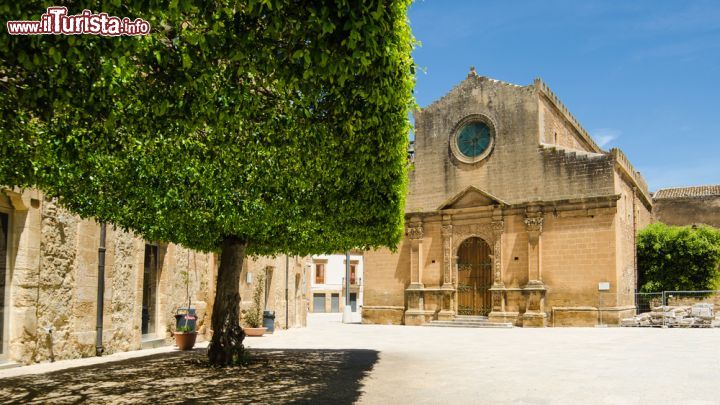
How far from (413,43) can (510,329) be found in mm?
18745

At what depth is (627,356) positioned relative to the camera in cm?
1220

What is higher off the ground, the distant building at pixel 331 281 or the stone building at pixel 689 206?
the stone building at pixel 689 206

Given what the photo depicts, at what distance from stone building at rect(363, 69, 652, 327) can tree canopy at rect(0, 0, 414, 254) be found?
15.8 meters

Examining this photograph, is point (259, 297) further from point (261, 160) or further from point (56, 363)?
point (261, 160)

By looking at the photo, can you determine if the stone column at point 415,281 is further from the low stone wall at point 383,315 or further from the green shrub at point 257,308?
the green shrub at point 257,308

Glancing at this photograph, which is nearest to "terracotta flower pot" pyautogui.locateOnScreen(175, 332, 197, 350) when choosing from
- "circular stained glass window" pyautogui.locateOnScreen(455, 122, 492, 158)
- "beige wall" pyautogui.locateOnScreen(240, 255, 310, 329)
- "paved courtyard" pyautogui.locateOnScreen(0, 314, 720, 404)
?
"paved courtyard" pyautogui.locateOnScreen(0, 314, 720, 404)

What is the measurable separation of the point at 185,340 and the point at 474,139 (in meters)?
17.2

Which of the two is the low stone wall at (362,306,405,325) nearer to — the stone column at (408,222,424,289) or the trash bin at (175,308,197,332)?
the stone column at (408,222,424,289)

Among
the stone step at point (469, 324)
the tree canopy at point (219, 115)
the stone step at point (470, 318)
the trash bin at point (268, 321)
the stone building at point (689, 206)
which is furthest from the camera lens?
the stone building at point (689, 206)

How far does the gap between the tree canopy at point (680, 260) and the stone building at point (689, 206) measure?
7.12 m

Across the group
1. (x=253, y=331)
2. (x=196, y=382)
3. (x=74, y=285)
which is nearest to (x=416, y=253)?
(x=253, y=331)

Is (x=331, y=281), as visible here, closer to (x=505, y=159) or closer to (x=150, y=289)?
(x=505, y=159)

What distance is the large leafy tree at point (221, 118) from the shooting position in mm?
4273

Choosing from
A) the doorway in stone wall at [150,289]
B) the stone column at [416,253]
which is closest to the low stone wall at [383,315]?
the stone column at [416,253]
